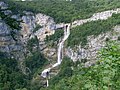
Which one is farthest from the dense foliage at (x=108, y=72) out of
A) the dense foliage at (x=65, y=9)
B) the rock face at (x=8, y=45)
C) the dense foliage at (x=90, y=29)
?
the dense foliage at (x=65, y=9)

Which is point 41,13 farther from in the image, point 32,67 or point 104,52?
point 104,52

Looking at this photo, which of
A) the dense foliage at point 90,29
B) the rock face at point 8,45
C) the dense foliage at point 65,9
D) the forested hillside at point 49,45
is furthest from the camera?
the dense foliage at point 65,9

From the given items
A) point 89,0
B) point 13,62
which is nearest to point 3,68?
point 13,62

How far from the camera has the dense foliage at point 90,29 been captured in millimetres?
96000

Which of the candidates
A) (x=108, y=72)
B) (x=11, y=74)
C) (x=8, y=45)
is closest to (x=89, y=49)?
(x=11, y=74)

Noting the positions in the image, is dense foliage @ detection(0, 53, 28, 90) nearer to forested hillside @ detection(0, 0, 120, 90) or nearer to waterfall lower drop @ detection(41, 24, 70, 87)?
forested hillside @ detection(0, 0, 120, 90)

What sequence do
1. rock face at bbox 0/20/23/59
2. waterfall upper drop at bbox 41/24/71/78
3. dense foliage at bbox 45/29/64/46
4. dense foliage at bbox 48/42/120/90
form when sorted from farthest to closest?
dense foliage at bbox 45/29/64/46 < rock face at bbox 0/20/23/59 < waterfall upper drop at bbox 41/24/71/78 < dense foliage at bbox 48/42/120/90

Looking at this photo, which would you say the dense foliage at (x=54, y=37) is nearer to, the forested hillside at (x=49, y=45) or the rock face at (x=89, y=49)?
the forested hillside at (x=49, y=45)

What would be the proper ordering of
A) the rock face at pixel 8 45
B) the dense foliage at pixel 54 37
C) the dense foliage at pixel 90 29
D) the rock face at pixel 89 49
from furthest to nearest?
the dense foliage at pixel 54 37, the rock face at pixel 8 45, the dense foliage at pixel 90 29, the rock face at pixel 89 49

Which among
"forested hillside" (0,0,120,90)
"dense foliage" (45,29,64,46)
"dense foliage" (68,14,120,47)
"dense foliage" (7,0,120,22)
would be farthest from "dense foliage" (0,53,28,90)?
"dense foliage" (7,0,120,22)

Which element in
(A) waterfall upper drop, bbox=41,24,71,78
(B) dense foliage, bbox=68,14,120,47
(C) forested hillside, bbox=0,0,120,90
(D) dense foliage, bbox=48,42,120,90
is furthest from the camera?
(B) dense foliage, bbox=68,14,120,47

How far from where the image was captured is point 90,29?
9962 centimetres

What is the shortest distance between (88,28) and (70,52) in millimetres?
8718

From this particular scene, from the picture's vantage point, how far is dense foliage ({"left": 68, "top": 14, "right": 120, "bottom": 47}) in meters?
96.0
